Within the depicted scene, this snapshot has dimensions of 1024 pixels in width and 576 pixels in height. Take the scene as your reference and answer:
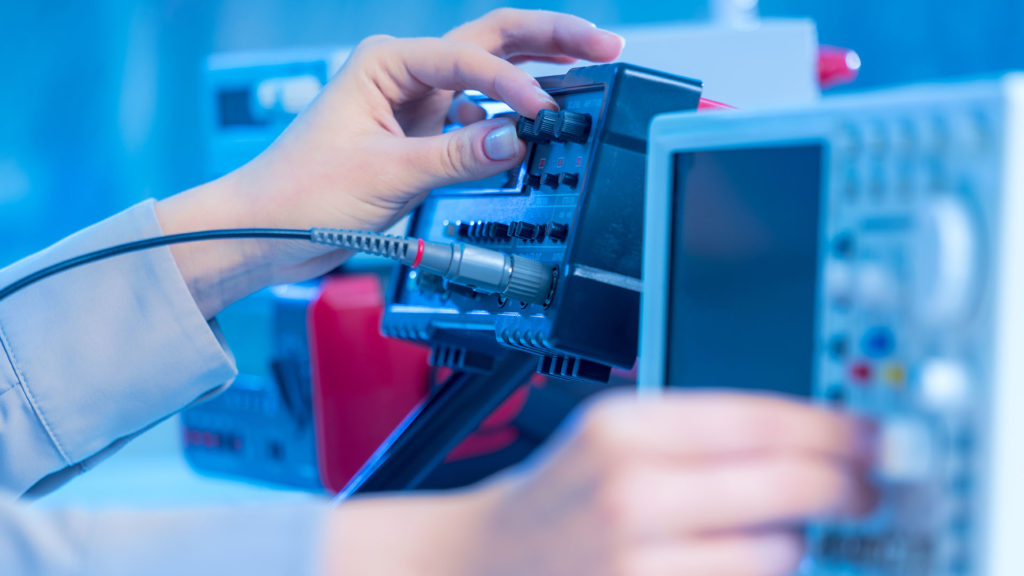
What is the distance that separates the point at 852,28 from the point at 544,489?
1805 millimetres

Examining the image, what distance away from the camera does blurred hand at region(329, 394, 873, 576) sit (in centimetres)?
33

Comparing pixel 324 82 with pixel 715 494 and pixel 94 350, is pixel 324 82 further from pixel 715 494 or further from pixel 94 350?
pixel 715 494

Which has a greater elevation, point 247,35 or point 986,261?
point 247,35

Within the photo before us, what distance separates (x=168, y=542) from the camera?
0.40 metres

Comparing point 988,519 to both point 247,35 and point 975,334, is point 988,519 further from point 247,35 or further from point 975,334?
point 247,35

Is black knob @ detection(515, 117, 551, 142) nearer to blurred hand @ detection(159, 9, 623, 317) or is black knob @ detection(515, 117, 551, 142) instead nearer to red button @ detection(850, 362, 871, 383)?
blurred hand @ detection(159, 9, 623, 317)

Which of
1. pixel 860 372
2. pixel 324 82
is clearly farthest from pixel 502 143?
pixel 324 82

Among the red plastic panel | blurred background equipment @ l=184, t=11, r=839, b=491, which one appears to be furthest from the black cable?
the red plastic panel

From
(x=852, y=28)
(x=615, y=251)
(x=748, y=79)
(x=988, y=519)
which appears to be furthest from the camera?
(x=852, y=28)

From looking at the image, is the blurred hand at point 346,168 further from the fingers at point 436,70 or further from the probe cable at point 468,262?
the probe cable at point 468,262

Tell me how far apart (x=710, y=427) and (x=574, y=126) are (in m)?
0.33

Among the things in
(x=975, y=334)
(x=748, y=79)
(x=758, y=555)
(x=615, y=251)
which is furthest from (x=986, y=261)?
(x=748, y=79)

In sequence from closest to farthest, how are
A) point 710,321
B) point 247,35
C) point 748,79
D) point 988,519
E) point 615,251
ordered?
1. point 988,519
2. point 710,321
3. point 615,251
4. point 748,79
5. point 247,35

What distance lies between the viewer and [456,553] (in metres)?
0.37
